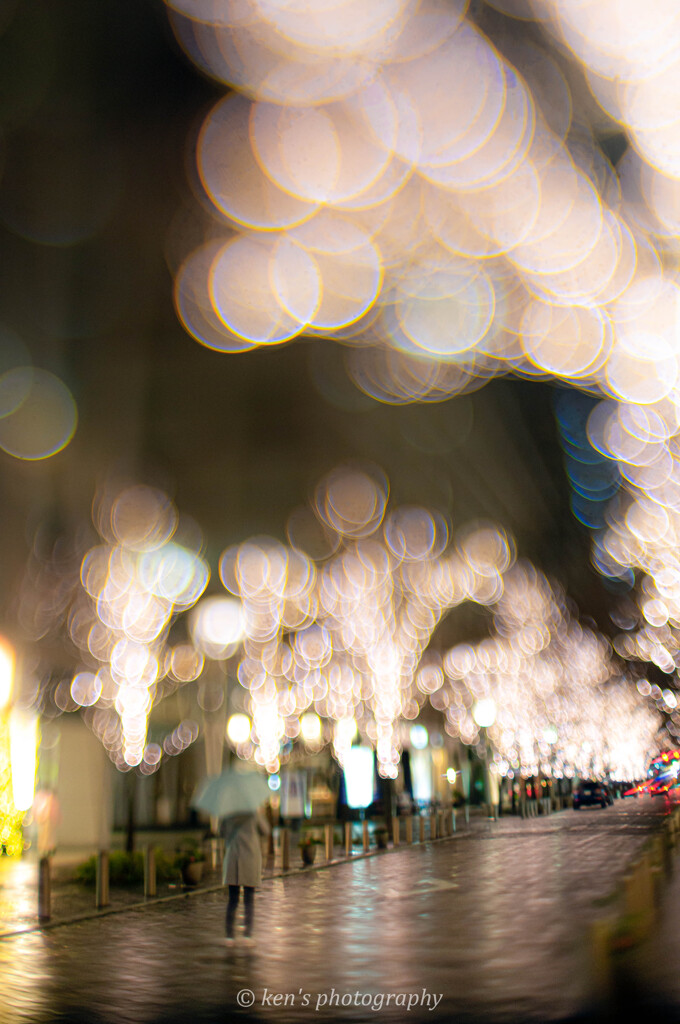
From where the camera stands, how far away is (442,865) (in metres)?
19.3

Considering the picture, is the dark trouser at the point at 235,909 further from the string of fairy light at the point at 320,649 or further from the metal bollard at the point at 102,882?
the string of fairy light at the point at 320,649

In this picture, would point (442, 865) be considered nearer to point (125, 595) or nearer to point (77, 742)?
point (77, 742)

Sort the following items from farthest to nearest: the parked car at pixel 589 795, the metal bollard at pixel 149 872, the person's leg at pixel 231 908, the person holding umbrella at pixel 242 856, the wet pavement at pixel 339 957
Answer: the parked car at pixel 589 795
the metal bollard at pixel 149 872
the person holding umbrella at pixel 242 856
the person's leg at pixel 231 908
the wet pavement at pixel 339 957

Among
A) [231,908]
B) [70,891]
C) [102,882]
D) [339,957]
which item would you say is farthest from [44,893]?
[339,957]

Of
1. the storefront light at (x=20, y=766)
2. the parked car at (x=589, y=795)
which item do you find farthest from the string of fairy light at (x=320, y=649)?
the storefront light at (x=20, y=766)

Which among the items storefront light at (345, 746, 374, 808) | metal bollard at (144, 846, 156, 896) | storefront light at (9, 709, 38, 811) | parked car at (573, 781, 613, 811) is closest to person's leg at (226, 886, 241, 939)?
storefront light at (9, 709, 38, 811)

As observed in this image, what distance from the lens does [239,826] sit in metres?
10.8

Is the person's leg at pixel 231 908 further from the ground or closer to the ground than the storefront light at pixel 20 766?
closer to the ground

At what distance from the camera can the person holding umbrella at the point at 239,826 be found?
35.2ft

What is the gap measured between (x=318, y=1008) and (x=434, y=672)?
141 ft

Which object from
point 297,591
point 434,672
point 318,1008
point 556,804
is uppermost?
point 297,591

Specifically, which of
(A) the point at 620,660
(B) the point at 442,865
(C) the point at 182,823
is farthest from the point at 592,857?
(A) the point at 620,660

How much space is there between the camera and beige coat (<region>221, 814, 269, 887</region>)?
1078cm

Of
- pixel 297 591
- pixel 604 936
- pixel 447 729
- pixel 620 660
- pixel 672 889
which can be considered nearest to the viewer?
pixel 604 936
